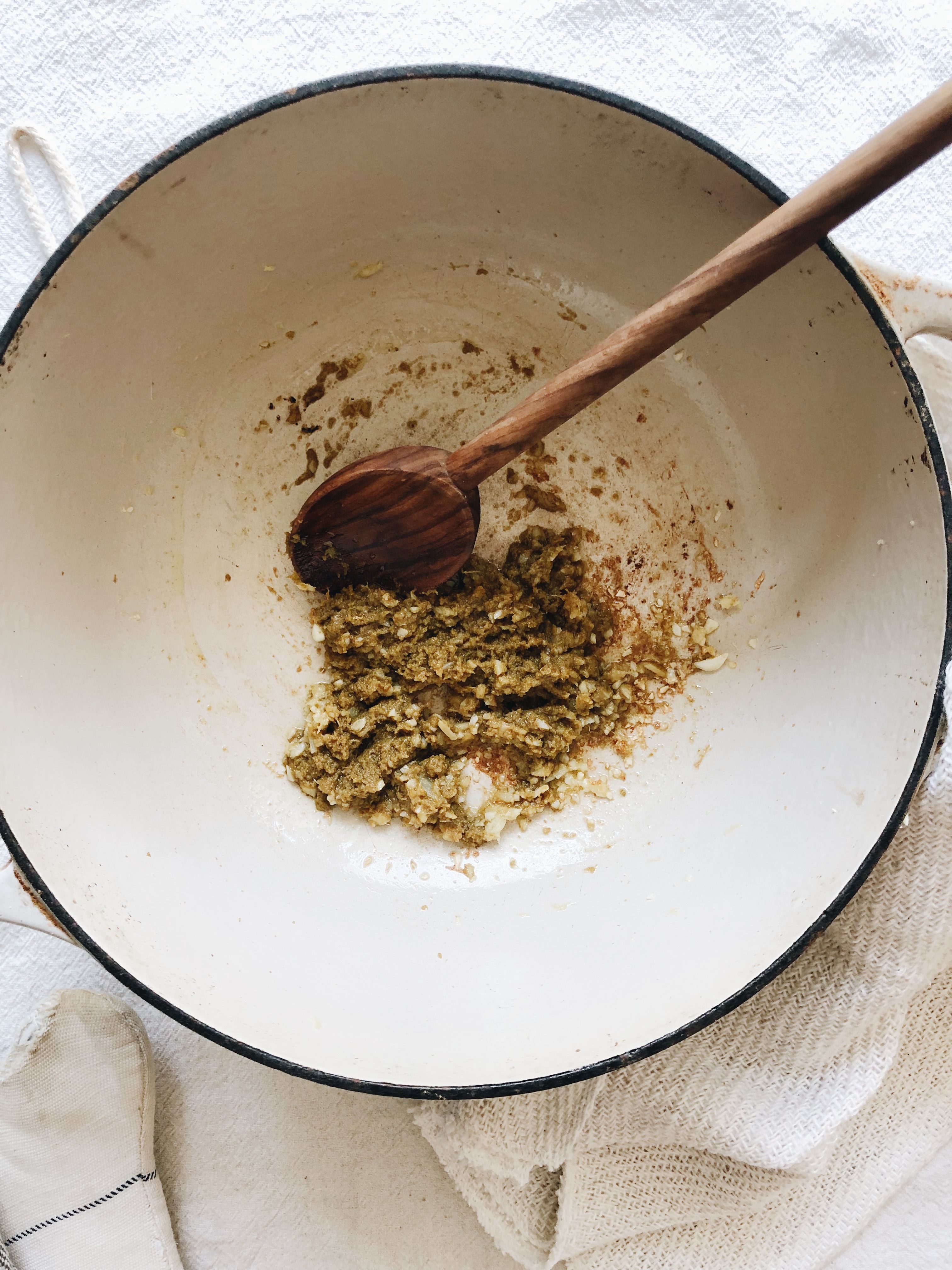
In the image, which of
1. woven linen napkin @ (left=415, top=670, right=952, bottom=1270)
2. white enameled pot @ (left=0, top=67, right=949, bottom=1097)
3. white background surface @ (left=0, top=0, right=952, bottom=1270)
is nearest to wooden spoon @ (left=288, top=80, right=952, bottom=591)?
white enameled pot @ (left=0, top=67, right=949, bottom=1097)

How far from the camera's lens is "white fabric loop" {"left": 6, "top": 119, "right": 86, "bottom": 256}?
135 cm

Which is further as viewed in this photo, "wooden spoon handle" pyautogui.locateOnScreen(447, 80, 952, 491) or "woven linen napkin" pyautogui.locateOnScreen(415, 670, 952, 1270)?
"woven linen napkin" pyautogui.locateOnScreen(415, 670, 952, 1270)

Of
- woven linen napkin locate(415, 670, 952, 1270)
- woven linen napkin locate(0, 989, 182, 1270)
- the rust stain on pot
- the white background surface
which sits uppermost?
the white background surface

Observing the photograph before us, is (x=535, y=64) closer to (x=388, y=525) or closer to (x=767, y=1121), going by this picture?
(x=388, y=525)

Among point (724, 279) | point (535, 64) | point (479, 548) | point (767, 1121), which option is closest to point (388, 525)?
point (479, 548)

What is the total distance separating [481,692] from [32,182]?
0.96 m

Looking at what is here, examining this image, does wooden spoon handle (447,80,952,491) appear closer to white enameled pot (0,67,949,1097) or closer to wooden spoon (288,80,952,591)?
wooden spoon (288,80,952,591)

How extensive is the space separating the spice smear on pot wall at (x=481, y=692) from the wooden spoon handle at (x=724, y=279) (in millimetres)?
216

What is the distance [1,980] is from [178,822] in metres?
0.46

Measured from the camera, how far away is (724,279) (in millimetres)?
999

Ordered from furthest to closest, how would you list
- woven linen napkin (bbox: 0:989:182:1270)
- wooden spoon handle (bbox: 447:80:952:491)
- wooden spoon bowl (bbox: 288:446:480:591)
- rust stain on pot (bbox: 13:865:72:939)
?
woven linen napkin (bbox: 0:989:182:1270), wooden spoon bowl (bbox: 288:446:480:591), rust stain on pot (bbox: 13:865:72:939), wooden spoon handle (bbox: 447:80:952:491)

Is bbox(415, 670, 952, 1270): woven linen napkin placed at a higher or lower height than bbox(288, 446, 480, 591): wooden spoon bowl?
lower

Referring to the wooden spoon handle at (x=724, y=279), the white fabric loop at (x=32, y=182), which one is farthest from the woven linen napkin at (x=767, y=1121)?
the white fabric loop at (x=32, y=182)

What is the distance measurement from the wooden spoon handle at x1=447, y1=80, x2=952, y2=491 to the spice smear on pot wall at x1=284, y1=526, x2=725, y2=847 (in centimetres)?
22
